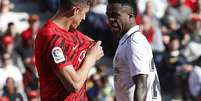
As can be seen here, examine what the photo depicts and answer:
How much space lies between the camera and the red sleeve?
18.7ft

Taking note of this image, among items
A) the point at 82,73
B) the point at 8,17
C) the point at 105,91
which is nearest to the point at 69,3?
the point at 82,73

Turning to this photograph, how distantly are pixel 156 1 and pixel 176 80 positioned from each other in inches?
83.3

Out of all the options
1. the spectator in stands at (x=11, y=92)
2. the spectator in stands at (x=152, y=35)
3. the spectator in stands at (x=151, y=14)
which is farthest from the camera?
the spectator in stands at (x=151, y=14)

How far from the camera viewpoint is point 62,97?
591 centimetres

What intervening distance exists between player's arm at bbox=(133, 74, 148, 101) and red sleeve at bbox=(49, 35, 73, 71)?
1.84 feet

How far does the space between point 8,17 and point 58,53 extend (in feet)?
23.4

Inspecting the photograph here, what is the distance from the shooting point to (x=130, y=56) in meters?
5.84

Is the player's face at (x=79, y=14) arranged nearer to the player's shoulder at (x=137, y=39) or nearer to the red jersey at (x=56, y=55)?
the red jersey at (x=56, y=55)

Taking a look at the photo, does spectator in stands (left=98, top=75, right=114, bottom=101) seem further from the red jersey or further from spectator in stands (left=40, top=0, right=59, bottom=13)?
the red jersey

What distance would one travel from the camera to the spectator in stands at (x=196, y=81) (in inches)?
481

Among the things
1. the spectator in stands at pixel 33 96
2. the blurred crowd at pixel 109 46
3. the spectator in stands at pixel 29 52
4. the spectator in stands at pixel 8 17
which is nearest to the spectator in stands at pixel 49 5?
the blurred crowd at pixel 109 46

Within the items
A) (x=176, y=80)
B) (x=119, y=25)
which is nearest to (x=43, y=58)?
(x=119, y=25)

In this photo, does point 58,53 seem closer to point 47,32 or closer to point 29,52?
point 47,32

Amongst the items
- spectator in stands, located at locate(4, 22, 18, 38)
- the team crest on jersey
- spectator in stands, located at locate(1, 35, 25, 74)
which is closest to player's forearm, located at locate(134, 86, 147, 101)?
the team crest on jersey
